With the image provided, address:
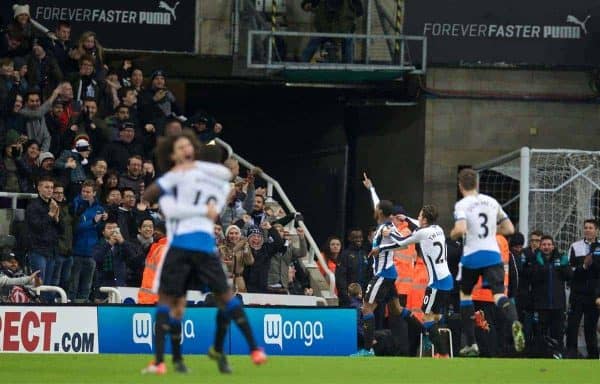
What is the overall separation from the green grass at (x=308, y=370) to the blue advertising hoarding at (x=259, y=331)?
2562 mm

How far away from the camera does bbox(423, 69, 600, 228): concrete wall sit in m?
29.2

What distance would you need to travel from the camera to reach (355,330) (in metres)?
22.2

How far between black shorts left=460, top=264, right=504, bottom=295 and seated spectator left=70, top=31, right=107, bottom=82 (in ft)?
31.0

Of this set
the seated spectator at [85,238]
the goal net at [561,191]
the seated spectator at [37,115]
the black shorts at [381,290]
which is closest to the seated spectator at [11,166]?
the seated spectator at [37,115]

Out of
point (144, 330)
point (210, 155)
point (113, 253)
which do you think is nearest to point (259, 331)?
point (144, 330)

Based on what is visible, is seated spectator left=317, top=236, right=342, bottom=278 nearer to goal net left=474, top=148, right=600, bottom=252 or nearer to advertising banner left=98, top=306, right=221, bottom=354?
goal net left=474, top=148, right=600, bottom=252

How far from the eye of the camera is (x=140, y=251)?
2277 cm

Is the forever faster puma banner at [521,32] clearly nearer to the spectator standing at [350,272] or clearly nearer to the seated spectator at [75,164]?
the spectator standing at [350,272]

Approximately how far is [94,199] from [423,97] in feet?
28.5

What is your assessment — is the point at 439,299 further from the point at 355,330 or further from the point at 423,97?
the point at 423,97

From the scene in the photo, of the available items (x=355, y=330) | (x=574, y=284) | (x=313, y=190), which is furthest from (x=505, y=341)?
(x=313, y=190)

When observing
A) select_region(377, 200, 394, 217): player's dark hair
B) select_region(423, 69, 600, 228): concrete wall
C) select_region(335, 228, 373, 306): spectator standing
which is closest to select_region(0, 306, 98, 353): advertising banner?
select_region(377, 200, 394, 217): player's dark hair

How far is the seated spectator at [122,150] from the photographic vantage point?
24.5 metres

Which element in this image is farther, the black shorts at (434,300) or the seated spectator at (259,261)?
the seated spectator at (259,261)
